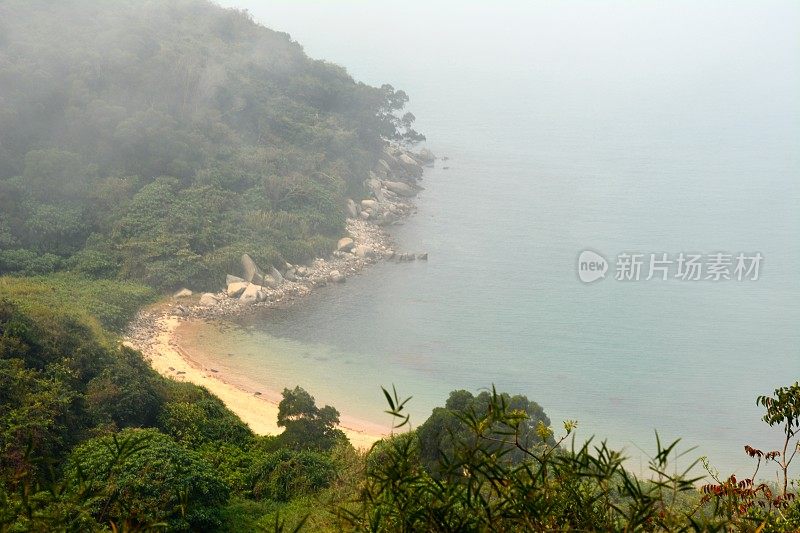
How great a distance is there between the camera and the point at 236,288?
68.0 ft

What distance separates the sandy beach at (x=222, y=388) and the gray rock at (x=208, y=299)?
1.20 m

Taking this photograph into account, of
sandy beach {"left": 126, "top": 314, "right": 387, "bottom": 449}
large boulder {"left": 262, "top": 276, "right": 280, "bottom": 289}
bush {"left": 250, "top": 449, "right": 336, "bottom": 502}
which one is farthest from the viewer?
large boulder {"left": 262, "top": 276, "right": 280, "bottom": 289}

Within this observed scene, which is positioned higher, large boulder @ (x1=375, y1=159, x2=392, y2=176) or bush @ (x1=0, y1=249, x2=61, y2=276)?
large boulder @ (x1=375, y1=159, x2=392, y2=176)

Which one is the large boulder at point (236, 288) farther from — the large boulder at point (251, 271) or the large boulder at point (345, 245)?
the large boulder at point (345, 245)

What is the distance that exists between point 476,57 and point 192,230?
3790 centimetres

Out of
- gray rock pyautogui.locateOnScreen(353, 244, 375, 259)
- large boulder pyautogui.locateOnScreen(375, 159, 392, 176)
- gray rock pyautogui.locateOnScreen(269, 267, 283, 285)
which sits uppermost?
large boulder pyautogui.locateOnScreen(375, 159, 392, 176)

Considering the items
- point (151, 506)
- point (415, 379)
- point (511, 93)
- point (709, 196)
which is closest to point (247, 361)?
point (415, 379)

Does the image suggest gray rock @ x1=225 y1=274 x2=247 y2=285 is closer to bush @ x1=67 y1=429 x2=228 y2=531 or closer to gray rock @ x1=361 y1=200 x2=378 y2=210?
gray rock @ x1=361 y1=200 x2=378 y2=210

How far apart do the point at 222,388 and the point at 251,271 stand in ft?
18.2

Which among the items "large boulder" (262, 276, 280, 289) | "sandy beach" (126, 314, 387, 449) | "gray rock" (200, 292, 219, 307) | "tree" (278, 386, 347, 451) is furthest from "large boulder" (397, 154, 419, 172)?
"tree" (278, 386, 347, 451)

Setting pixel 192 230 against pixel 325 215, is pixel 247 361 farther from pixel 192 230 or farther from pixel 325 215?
pixel 325 215

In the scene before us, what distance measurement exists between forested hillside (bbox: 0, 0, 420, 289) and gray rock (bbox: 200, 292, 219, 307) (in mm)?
616

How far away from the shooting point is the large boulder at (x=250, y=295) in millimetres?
20516

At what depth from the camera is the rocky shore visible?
16891 millimetres
